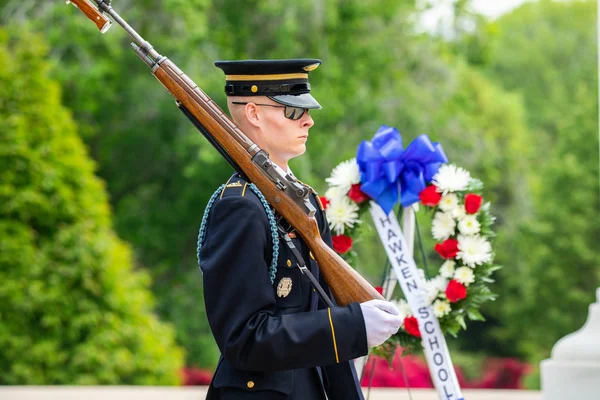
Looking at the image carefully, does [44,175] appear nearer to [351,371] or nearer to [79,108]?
[79,108]

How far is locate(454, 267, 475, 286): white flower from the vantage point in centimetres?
433

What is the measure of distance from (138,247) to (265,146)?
1119 centimetres

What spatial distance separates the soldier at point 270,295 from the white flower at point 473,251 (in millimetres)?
1479

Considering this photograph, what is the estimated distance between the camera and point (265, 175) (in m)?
2.88

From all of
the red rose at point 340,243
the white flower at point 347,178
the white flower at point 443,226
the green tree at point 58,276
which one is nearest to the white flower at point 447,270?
the white flower at point 443,226

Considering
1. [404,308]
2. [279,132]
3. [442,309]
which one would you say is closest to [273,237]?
[279,132]

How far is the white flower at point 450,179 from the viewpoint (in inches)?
174

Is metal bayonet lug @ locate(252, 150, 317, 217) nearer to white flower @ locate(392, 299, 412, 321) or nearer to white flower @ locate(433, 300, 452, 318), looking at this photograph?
white flower @ locate(433, 300, 452, 318)

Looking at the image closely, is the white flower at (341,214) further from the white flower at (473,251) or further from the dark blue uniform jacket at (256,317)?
the dark blue uniform jacket at (256,317)

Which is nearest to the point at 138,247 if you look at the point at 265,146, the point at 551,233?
the point at 551,233

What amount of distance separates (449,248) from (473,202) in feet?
0.77

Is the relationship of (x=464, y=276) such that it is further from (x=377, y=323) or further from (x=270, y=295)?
(x=270, y=295)

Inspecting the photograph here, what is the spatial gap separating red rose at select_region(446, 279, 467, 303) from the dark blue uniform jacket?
1.60 m

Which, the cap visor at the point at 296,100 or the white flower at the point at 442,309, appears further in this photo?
the white flower at the point at 442,309
